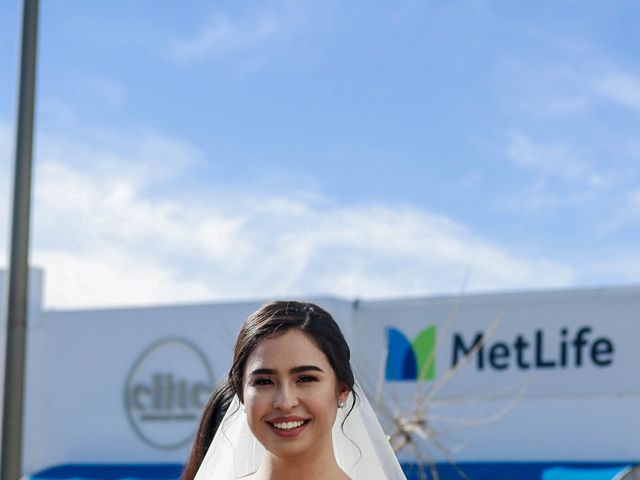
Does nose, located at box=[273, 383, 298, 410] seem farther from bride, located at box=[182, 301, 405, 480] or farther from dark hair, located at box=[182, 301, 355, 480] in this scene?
dark hair, located at box=[182, 301, 355, 480]

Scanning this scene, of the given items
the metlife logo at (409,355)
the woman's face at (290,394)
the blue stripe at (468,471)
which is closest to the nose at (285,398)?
the woman's face at (290,394)

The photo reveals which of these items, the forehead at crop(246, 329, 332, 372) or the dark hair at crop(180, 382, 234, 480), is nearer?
the forehead at crop(246, 329, 332, 372)

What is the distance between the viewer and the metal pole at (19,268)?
23.3 feet

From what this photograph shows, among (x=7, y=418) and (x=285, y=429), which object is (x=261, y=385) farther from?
(x=7, y=418)

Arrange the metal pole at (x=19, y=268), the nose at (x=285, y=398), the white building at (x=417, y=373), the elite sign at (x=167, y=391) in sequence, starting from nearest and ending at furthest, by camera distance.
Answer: the nose at (x=285, y=398) → the metal pole at (x=19, y=268) → the white building at (x=417, y=373) → the elite sign at (x=167, y=391)

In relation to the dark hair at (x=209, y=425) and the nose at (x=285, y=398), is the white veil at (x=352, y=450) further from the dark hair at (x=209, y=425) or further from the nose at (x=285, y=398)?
the dark hair at (x=209, y=425)

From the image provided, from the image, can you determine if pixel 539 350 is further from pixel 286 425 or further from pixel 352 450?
pixel 286 425

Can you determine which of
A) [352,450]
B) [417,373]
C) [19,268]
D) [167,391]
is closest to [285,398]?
[352,450]

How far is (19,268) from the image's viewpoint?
741cm

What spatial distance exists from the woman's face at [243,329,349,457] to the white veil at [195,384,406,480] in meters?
0.39

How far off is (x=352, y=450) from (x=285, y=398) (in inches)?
23.5

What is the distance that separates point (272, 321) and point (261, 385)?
142mm

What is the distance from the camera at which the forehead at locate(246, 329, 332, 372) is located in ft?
9.22

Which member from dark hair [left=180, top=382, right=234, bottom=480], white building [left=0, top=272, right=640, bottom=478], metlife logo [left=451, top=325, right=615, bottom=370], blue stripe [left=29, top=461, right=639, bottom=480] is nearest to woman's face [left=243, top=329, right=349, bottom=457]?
dark hair [left=180, top=382, right=234, bottom=480]
